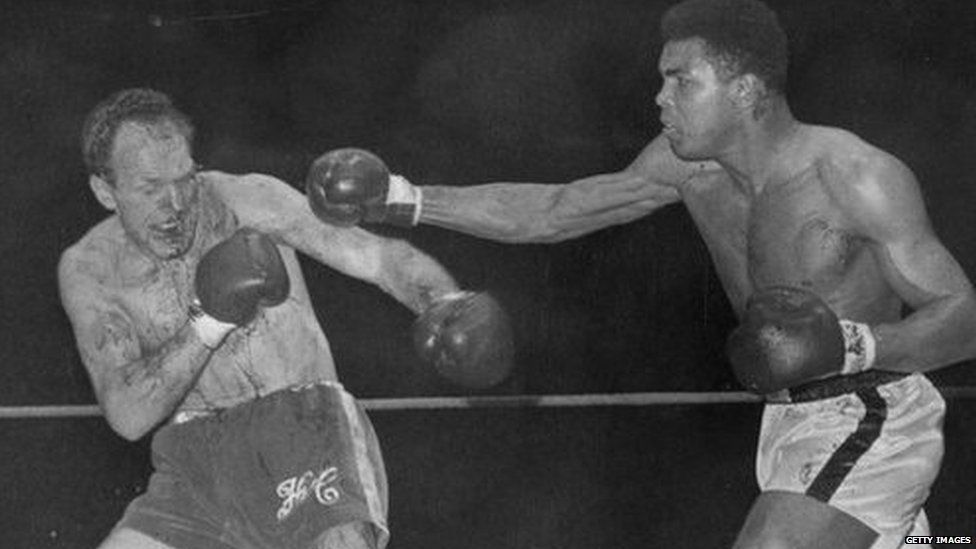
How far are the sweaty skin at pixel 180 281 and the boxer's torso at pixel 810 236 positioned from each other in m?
0.64

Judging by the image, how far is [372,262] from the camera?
3.72 meters

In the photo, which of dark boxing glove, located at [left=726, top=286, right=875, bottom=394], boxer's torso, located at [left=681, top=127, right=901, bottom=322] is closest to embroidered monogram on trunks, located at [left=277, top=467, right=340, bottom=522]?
dark boxing glove, located at [left=726, top=286, right=875, bottom=394]

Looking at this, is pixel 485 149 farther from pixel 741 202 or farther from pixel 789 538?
pixel 789 538

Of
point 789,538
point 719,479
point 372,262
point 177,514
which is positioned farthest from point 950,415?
point 177,514

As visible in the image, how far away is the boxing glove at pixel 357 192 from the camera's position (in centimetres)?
359

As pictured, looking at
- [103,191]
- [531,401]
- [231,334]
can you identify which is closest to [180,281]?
[231,334]

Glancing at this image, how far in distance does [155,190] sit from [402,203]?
50 centimetres

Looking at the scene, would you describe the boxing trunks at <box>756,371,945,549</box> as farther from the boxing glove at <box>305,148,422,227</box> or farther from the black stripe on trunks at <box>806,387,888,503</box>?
the boxing glove at <box>305,148,422,227</box>

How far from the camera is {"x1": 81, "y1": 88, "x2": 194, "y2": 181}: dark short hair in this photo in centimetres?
Result: 372

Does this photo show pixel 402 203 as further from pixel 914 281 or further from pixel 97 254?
pixel 914 281

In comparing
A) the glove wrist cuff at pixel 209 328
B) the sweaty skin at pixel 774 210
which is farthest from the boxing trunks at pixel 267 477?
the sweaty skin at pixel 774 210

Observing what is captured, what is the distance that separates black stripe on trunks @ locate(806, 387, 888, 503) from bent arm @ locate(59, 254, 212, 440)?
3.82ft

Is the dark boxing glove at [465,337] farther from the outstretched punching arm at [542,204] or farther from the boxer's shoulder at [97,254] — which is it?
the boxer's shoulder at [97,254]

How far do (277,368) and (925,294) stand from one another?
1.24 m
